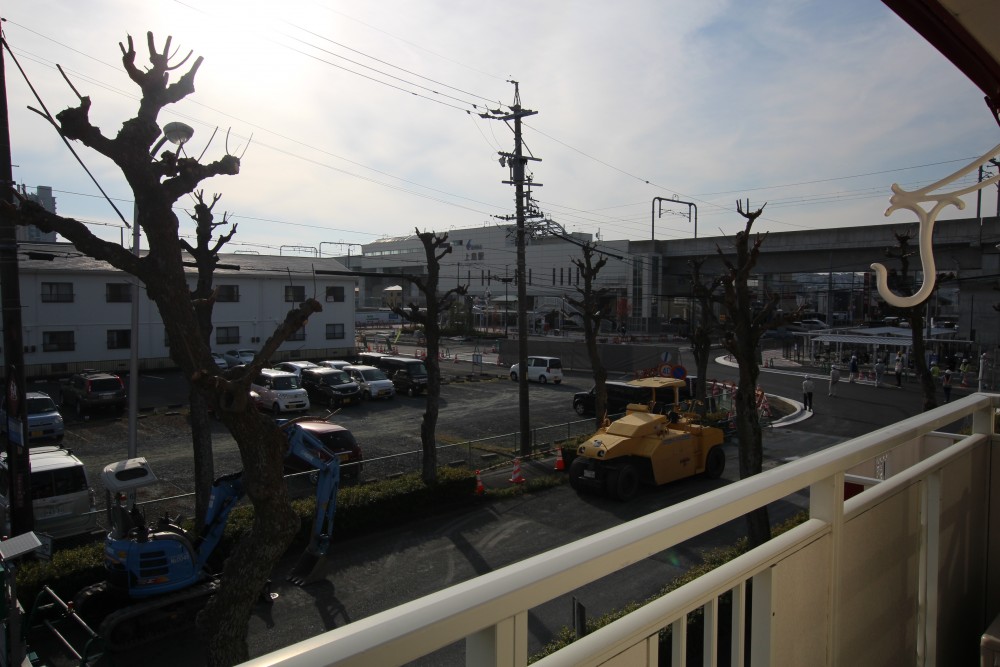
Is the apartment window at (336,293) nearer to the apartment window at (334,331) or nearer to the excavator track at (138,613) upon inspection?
the apartment window at (334,331)

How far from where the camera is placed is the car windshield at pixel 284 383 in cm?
2600

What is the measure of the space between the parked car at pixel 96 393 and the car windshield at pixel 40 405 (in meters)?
3.04

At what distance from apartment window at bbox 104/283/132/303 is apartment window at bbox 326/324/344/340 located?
11829 mm

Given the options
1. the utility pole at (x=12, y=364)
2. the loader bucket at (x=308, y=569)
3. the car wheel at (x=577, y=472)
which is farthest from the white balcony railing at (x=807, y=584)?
the car wheel at (x=577, y=472)

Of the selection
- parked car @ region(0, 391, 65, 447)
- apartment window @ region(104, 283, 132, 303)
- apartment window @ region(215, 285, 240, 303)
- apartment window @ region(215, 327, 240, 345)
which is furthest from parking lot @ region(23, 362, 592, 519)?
apartment window @ region(215, 285, 240, 303)

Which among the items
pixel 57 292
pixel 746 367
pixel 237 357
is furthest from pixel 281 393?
pixel 746 367

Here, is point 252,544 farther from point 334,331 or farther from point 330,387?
point 334,331

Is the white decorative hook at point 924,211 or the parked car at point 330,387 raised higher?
the white decorative hook at point 924,211

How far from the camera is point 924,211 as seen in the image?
2492 mm

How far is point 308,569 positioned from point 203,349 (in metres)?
5.60

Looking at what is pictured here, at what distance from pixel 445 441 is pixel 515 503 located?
652cm

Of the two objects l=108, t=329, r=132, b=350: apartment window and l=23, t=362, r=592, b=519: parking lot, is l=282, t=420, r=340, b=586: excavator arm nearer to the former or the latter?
l=23, t=362, r=592, b=519: parking lot

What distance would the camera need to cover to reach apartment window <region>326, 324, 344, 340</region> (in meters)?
42.5

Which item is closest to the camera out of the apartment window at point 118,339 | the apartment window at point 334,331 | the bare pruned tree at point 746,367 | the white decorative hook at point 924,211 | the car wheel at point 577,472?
the white decorative hook at point 924,211
